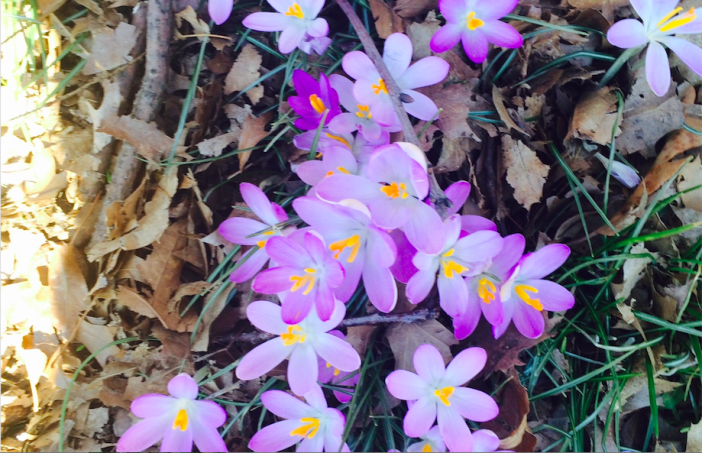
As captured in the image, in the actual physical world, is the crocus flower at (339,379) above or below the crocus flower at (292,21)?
below

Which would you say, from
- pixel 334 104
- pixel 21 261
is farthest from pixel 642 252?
pixel 21 261

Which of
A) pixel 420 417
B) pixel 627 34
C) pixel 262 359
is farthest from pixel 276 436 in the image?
pixel 627 34

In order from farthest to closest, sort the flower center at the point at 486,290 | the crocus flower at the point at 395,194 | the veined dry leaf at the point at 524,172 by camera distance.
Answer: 1. the veined dry leaf at the point at 524,172
2. the flower center at the point at 486,290
3. the crocus flower at the point at 395,194

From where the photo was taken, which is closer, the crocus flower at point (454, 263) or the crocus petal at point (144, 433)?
the crocus flower at point (454, 263)

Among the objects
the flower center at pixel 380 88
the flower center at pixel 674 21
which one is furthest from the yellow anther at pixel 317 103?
the flower center at pixel 674 21

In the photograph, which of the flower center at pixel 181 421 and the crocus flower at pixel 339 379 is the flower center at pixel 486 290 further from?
the flower center at pixel 181 421

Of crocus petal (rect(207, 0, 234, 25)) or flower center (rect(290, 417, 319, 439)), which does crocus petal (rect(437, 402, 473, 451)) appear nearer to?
flower center (rect(290, 417, 319, 439))

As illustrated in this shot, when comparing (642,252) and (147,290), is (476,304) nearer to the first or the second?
(642,252)
